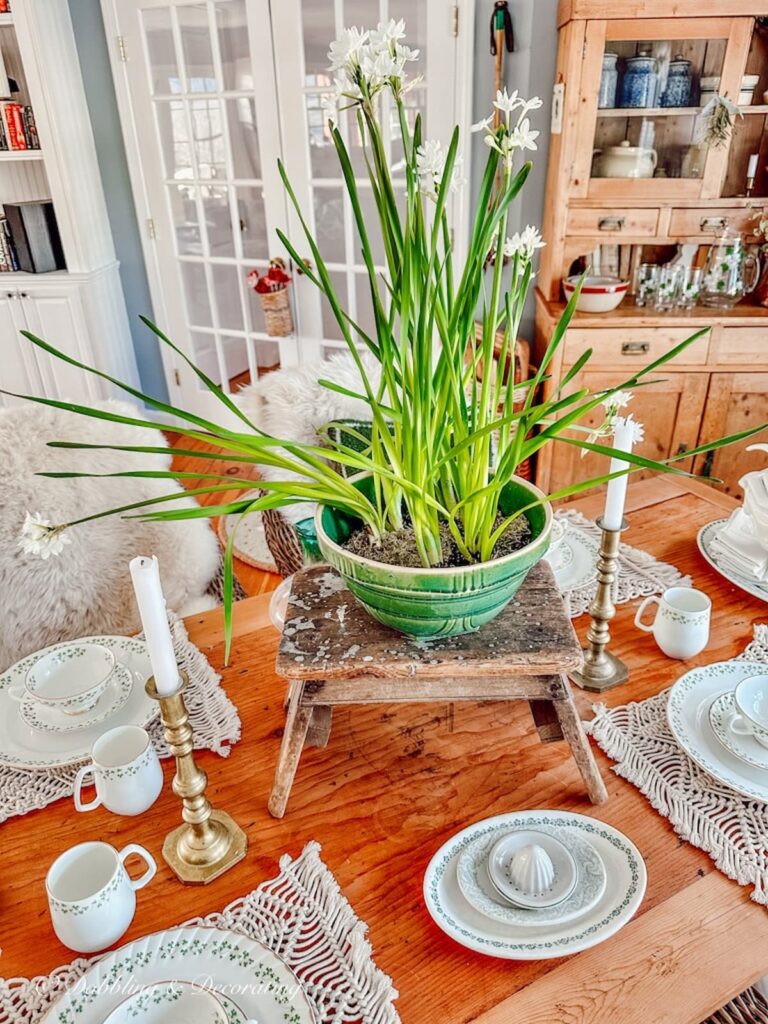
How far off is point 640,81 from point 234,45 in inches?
61.5

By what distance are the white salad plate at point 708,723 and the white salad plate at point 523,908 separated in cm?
20

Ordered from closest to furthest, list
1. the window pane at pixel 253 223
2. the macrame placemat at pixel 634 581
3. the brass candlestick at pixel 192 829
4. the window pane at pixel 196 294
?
→ 1. the brass candlestick at pixel 192 829
2. the macrame placemat at pixel 634 581
3. the window pane at pixel 253 223
4. the window pane at pixel 196 294

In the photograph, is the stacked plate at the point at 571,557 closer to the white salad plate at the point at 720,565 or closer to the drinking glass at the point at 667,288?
the white salad plate at the point at 720,565

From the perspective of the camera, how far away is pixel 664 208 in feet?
8.05

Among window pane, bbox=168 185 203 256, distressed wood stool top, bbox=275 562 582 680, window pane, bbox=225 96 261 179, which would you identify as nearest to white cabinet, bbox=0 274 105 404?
window pane, bbox=168 185 203 256

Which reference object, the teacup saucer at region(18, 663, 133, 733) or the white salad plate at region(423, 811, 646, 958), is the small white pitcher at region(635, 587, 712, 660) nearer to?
the white salad plate at region(423, 811, 646, 958)

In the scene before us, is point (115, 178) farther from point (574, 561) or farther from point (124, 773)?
point (124, 773)

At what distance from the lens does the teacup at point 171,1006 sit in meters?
0.62

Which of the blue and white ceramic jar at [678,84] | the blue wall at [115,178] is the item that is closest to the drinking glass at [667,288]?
the blue and white ceramic jar at [678,84]

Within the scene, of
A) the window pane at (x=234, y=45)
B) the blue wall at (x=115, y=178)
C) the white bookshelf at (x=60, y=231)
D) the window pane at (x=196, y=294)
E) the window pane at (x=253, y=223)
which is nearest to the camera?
the window pane at (x=234, y=45)

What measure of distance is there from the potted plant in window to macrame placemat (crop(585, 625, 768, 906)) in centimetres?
28

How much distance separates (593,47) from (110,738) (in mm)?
2382

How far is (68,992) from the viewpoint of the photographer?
0.64m

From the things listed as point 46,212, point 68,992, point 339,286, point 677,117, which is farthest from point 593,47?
point 68,992
